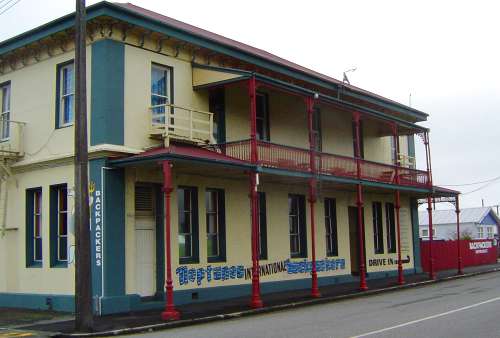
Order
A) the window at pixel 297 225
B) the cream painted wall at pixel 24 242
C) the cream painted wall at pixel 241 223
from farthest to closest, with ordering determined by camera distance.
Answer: the window at pixel 297 225 → the cream painted wall at pixel 24 242 → the cream painted wall at pixel 241 223

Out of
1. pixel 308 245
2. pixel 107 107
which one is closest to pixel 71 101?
pixel 107 107

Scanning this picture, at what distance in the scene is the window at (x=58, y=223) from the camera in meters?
17.7

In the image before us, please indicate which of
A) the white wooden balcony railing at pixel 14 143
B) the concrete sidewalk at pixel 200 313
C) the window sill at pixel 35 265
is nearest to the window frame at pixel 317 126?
the concrete sidewalk at pixel 200 313

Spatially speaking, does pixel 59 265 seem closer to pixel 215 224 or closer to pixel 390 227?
pixel 215 224

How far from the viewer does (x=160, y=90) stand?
1831 centimetres

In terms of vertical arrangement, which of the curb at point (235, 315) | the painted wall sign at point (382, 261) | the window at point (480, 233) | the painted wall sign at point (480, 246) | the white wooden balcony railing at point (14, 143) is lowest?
the curb at point (235, 315)

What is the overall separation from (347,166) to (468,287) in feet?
18.7

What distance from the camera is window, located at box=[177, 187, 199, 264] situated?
1839 centimetres

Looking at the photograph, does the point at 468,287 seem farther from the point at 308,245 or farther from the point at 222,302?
the point at 222,302

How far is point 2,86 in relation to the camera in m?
20.5

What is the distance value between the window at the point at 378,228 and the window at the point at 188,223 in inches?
450

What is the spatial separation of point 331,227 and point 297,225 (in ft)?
7.43

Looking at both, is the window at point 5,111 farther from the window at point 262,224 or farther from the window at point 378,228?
the window at point 378,228

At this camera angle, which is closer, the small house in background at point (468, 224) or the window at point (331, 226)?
the window at point (331, 226)
